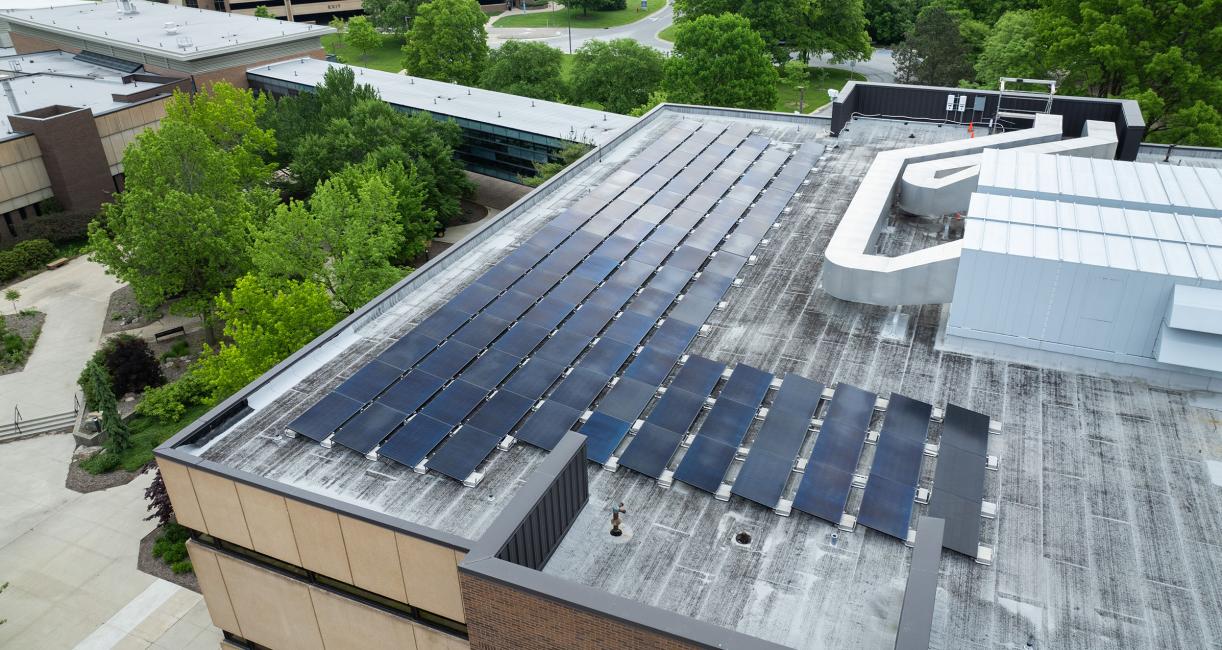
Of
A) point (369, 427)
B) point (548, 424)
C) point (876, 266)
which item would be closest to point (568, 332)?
point (548, 424)

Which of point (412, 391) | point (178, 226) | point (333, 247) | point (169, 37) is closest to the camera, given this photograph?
point (412, 391)

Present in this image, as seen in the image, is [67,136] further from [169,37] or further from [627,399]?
[627,399]

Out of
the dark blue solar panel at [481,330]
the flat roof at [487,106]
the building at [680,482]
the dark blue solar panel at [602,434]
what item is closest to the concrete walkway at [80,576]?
the building at [680,482]

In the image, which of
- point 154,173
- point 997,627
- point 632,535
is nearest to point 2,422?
point 154,173

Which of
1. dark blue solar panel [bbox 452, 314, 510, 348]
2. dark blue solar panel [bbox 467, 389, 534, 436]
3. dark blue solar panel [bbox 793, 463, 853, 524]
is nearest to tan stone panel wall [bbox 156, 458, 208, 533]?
dark blue solar panel [bbox 467, 389, 534, 436]

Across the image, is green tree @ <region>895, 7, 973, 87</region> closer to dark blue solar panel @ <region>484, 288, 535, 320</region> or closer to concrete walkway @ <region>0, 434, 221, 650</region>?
dark blue solar panel @ <region>484, 288, 535, 320</region>

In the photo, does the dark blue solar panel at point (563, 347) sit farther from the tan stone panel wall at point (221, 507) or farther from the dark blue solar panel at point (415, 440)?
the tan stone panel wall at point (221, 507)
